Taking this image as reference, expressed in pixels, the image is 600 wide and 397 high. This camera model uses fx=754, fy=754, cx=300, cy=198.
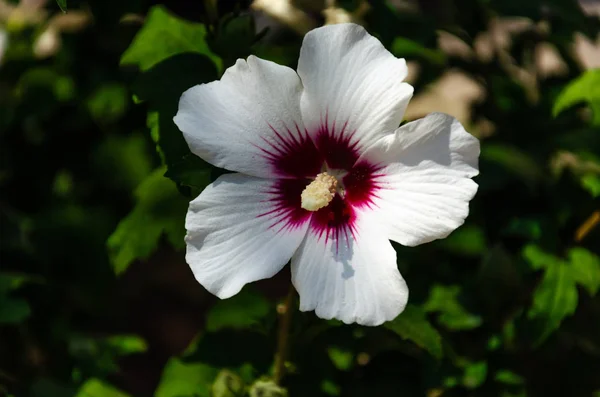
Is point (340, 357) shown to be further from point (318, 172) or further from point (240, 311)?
point (318, 172)

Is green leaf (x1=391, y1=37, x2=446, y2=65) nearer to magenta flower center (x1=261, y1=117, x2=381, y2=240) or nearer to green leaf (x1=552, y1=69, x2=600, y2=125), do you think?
green leaf (x1=552, y1=69, x2=600, y2=125)

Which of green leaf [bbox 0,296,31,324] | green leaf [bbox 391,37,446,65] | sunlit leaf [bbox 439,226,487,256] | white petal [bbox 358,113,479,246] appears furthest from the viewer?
sunlit leaf [bbox 439,226,487,256]

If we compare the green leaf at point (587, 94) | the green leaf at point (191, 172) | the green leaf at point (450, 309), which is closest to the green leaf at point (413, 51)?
the green leaf at point (587, 94)

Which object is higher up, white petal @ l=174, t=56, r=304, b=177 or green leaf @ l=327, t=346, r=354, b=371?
white petal @ l=174, t=56, r=304, b=177

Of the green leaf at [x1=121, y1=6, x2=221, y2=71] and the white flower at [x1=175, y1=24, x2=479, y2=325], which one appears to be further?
the green leaf at [x1=121, y1=6, x2=221, y2=71]

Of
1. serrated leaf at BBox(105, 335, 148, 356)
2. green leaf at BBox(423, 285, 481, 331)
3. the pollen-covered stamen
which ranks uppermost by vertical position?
the pollen-covered stamen

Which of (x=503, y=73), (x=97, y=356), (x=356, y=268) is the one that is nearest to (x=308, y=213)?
(x=356, y=268)

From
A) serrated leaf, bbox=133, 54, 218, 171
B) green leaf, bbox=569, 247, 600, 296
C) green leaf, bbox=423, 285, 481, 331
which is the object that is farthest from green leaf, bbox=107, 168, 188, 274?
green leaf, bbox=569, 247, 600, 296
